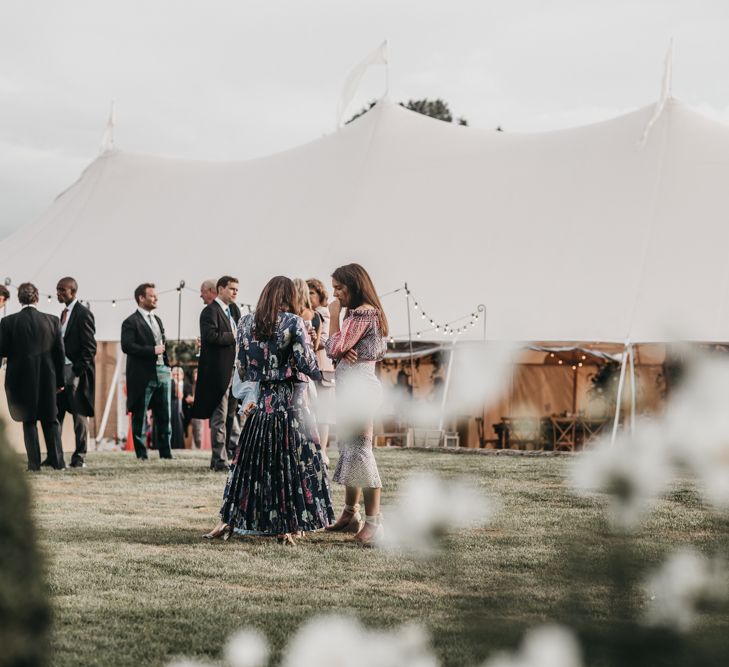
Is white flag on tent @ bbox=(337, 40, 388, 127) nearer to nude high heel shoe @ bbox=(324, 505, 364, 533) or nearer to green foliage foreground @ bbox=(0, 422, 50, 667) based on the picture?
nude high heel shoe @ bbox=(324, 505, 364, 533)

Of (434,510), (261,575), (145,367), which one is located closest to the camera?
(434,510)

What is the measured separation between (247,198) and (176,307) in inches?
107

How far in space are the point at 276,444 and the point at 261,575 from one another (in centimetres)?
110

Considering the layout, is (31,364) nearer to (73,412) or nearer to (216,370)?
(73,412)

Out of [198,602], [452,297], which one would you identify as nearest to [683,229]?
[452,297]

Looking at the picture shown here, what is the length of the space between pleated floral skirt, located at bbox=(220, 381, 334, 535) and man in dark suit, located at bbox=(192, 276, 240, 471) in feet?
12.6

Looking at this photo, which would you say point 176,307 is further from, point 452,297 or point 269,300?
point 269,300

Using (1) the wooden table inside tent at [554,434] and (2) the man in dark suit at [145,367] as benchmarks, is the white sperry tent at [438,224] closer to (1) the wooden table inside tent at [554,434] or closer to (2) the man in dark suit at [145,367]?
(1) the wooden table inside tent at [554,434]

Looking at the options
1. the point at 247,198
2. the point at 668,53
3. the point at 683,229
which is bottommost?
the point at 683,229

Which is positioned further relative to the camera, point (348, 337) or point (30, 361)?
point (30, 361)

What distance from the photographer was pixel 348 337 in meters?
6.01

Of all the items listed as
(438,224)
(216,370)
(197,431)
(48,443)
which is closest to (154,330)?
(216,370)

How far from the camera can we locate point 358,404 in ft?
5.19

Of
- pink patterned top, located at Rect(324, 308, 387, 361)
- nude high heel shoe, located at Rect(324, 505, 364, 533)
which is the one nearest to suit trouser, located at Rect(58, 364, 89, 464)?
nude high heel shoe, located at Rect(324, 505, 364, 533)
